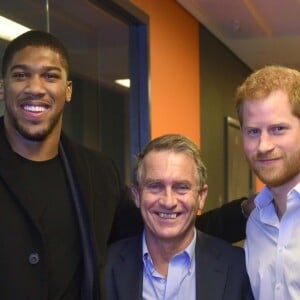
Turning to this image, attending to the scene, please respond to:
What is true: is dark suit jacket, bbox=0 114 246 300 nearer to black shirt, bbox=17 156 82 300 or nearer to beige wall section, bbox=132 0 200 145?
black shirt, bbox=17 156 82 300

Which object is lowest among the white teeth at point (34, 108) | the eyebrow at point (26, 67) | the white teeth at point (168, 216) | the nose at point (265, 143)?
the white teeth at point (168, 216)

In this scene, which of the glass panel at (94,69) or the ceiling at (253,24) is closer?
the glass panel at (94,69)

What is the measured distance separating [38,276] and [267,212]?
730mm

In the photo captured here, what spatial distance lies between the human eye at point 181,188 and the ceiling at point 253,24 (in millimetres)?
3086

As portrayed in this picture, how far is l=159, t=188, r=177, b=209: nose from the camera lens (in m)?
1.77

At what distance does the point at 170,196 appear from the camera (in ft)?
5.87

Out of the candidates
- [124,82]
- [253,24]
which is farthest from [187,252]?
[253,24]

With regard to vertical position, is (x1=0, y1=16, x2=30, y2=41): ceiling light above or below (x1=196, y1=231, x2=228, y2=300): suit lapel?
above

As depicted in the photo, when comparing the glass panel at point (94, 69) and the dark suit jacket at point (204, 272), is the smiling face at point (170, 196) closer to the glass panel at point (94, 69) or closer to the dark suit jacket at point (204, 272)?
the dark suit jacket at point (204, 272)

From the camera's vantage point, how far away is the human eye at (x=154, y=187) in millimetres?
1817

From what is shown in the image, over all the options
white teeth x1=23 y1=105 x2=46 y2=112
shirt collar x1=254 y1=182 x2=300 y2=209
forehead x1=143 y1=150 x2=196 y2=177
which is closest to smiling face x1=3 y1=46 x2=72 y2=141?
white teeth x1=23 y1=105 x2=46 y2=112

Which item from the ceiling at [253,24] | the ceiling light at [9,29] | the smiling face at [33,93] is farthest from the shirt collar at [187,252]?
the ceiling at [253,24]

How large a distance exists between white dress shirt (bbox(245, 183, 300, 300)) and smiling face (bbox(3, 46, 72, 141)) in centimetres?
74

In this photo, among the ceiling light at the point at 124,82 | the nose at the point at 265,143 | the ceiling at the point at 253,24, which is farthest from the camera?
the ceiling at the point at 253,24
